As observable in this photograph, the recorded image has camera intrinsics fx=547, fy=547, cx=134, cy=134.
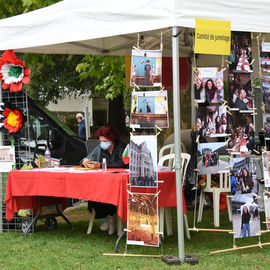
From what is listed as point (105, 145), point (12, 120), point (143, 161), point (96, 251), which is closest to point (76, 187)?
point (96, 251)

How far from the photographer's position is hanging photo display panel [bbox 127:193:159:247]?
4.91 metres

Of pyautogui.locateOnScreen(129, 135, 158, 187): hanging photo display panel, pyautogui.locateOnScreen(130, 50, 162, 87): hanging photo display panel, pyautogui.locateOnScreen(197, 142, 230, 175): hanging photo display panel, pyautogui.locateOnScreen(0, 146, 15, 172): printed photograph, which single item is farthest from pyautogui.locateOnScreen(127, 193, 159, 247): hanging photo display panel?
pyautogui.locateOnScreen(0, 146, 15, 172): printed photograph

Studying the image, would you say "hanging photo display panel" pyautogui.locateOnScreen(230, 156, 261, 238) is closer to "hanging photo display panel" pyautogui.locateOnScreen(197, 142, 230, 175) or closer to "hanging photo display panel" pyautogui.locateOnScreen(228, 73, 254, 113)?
"hanging photo display panel" pyautogui.locateOnScreen(197, 142, 230, 175)

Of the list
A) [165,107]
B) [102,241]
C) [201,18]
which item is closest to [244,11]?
[201,18]

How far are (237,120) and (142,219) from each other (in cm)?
126

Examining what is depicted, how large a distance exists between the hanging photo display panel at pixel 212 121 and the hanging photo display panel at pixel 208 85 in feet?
0.27

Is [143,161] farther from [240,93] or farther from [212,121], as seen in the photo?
[240,93]

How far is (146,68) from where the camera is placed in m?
4.95

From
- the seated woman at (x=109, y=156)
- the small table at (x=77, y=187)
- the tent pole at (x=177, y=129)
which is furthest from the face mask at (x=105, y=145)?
the tent pole at (x=177, y=129)

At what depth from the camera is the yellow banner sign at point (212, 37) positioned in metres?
4.71

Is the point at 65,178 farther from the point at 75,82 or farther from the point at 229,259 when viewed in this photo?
the point at 75,82

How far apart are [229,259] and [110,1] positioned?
262 centimetres

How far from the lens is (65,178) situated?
5699 mm

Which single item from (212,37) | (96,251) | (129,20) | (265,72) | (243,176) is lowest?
Answer: (96,251)
